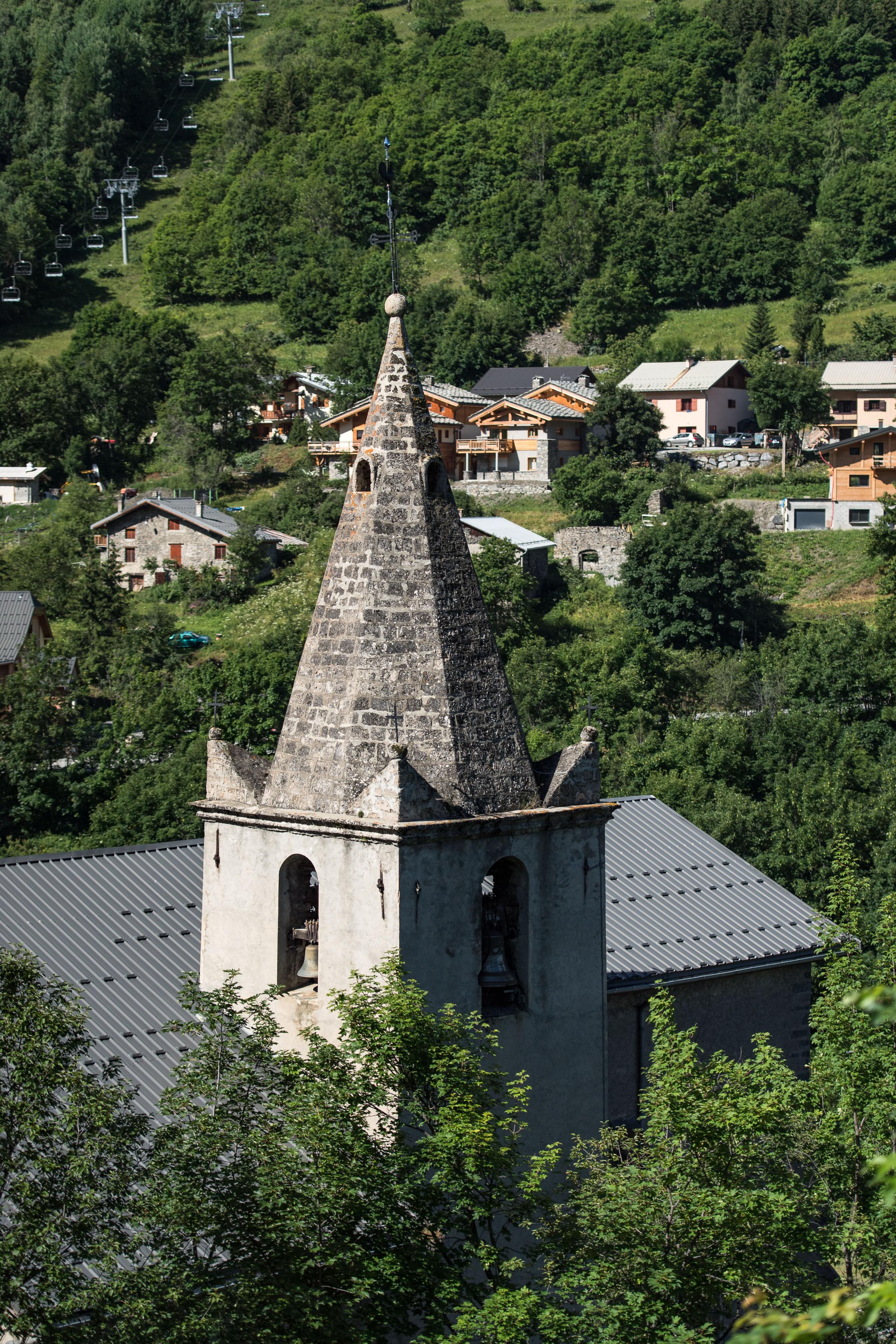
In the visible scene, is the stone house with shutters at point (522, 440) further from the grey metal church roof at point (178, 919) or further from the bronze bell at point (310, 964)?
the bronze bell at point (310, 964)

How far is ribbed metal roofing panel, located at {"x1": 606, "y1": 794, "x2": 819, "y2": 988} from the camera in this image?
23859 mm

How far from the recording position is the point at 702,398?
95.6 metres

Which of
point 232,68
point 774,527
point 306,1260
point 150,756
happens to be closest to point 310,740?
point 306,1260

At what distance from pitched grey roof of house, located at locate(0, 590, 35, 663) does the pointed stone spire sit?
4764 cm

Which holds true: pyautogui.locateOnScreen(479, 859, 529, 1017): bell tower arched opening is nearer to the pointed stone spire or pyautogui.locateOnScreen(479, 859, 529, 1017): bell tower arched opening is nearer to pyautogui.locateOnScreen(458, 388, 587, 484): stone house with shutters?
the pointed stone spire

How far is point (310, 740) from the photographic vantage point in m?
17.1

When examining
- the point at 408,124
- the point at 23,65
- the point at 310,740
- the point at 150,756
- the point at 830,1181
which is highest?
the point at 23,65

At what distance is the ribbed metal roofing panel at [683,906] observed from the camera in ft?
78.3

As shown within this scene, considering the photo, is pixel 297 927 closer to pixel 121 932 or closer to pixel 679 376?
pixel 121 932

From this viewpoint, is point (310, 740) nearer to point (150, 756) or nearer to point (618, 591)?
point (150, 756)

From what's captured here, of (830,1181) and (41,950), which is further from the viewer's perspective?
(41,950)

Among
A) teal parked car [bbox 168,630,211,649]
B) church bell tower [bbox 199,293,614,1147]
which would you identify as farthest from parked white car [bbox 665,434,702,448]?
church bell tower [bbox 199,293,614,1147]

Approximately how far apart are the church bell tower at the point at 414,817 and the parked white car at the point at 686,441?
7787cm

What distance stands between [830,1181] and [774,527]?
6259 centimetres
